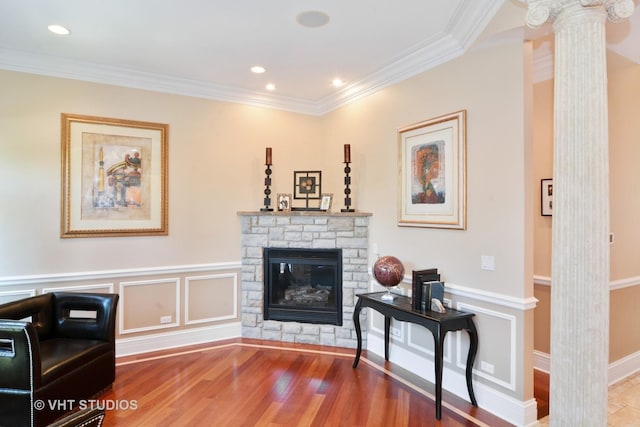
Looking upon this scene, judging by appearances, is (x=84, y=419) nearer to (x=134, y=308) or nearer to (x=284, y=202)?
(x=134, y=308)

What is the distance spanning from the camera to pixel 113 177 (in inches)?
153

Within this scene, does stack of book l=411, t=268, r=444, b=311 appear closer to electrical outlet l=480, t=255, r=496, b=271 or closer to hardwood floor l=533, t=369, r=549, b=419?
electrical outlet l=480, t=255, r=496, b=271

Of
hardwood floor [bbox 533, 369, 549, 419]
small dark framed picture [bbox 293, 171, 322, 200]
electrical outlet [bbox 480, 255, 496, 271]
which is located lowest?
hardwood floor [bbox 533, 369, 549, 419]

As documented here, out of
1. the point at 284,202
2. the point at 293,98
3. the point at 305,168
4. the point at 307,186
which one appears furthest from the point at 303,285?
the point at 293,98

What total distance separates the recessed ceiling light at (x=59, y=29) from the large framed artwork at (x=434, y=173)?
312 cm

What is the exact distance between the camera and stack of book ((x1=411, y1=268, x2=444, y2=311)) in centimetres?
300

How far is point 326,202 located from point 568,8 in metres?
2.98

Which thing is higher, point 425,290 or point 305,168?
point 305,168

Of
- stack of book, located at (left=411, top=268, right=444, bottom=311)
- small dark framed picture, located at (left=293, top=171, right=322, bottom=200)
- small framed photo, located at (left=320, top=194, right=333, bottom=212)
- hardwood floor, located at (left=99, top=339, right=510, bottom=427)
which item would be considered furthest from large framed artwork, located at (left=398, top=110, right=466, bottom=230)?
hardwood floor, located at (left=99, top=339, right=510, bottom=427)

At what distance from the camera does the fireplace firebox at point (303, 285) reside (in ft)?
14.2

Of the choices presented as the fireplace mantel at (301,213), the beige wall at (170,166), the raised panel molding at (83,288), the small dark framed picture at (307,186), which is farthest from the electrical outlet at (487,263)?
the raised panel molding at (83,288)

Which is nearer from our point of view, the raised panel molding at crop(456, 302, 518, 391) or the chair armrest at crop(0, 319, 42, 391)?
the chair armrest at crop(0, 319, 42, 391)

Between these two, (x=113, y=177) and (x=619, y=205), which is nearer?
(x=619, y=205)

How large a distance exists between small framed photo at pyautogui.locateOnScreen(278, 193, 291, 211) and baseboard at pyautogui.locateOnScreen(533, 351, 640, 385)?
3.11m
